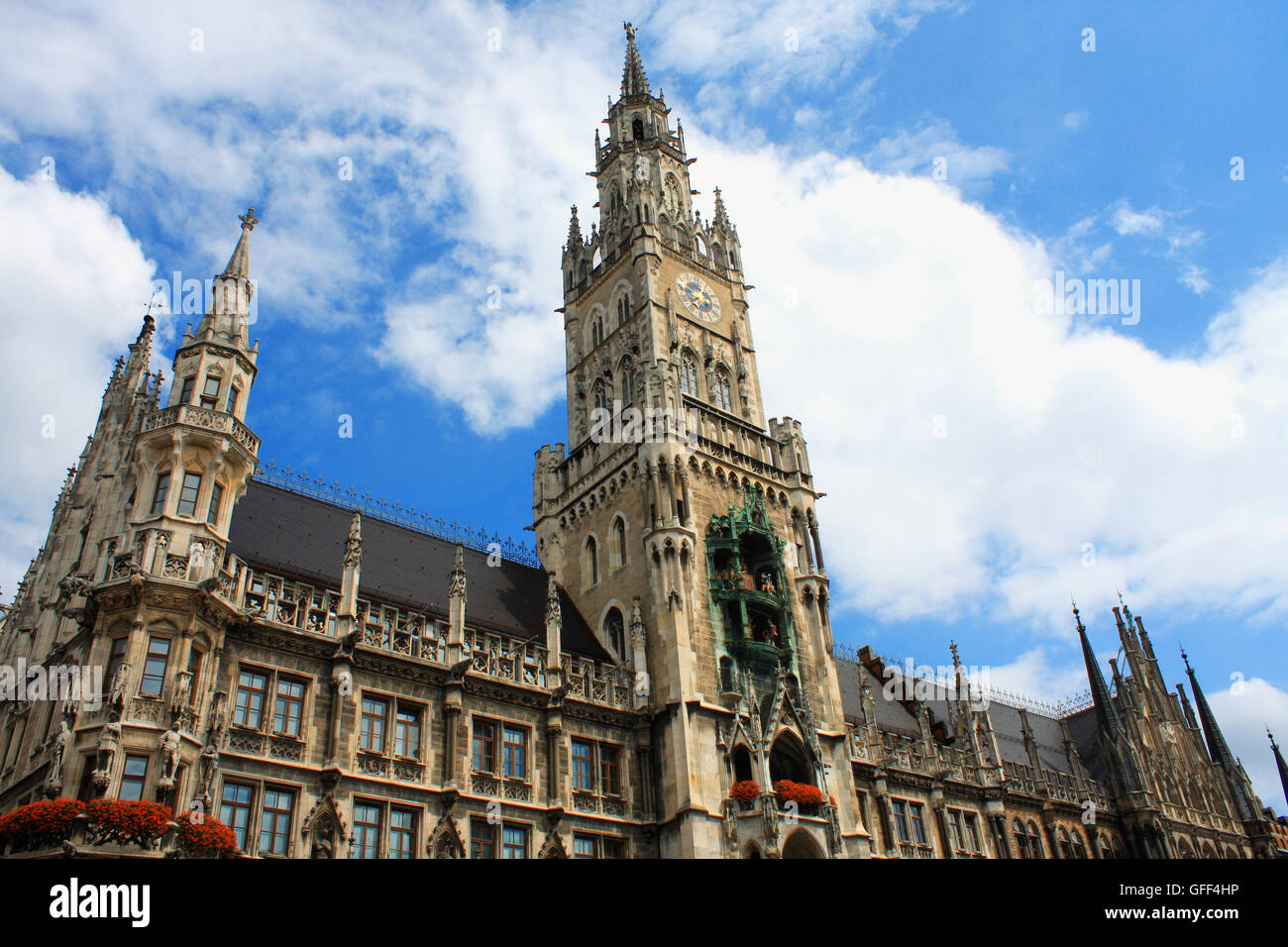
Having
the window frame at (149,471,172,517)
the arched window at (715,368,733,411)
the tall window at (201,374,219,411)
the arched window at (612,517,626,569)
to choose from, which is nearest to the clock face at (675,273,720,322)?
the arched window at (715,368,733,411)

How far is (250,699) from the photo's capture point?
26.7m

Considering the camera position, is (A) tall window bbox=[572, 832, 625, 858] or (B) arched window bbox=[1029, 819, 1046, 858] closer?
(A) tall window bbox=[572, 832, 625, 858]

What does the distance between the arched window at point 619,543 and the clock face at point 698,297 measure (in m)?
12.8

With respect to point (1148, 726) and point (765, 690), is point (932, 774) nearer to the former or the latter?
point (765, 690)

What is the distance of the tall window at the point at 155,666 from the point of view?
79.7 feet

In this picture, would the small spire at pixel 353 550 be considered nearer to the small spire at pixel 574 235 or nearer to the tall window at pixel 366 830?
the tall window at pixel 366 830

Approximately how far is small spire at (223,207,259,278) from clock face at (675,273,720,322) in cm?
2108

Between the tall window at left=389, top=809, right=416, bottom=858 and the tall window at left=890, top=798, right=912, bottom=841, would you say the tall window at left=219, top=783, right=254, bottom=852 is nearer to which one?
the tall window at left=389, top=809, right=416, bottom=858

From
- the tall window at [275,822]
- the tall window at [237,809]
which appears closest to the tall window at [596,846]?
the tall window at [275,822]

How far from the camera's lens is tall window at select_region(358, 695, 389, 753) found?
92.8 feet
